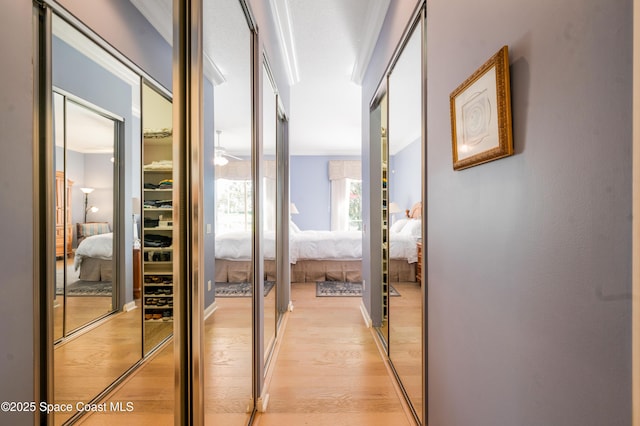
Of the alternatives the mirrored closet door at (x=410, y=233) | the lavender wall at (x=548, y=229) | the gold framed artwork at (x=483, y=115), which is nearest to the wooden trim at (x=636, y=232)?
the lavender wall at (x=548, y=229)

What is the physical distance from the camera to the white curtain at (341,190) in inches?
331

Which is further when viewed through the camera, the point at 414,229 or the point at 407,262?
the point at 414,229

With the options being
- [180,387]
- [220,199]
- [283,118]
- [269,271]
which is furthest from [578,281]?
[283,118]

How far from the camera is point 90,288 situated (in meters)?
0.53

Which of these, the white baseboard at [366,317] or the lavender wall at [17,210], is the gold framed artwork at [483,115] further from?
the white baseboard at [366,317]

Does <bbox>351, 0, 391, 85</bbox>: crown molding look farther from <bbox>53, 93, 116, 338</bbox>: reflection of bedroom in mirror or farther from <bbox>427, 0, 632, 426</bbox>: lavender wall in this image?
<bbox>53, 93, 116, 338</bbox>: reflection of bedroom in mirror

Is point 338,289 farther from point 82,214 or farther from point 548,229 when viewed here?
point 82,214

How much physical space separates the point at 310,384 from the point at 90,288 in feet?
6.40

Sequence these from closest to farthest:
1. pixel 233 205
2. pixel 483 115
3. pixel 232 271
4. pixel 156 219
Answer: pixel 156 219, pixel 483 115, pixel 232 271, pixel 233 205

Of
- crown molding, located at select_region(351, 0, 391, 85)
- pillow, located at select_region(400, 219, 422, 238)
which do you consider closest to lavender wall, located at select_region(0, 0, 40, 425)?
crown molding, located at select_region(351, 0, 391, 85)

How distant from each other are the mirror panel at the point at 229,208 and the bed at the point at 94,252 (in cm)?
59

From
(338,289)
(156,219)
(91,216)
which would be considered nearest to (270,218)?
(338,289)

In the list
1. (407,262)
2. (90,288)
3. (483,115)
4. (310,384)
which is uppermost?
(483,115)

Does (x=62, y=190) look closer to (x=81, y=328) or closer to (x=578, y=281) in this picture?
(x=81, y=328)
